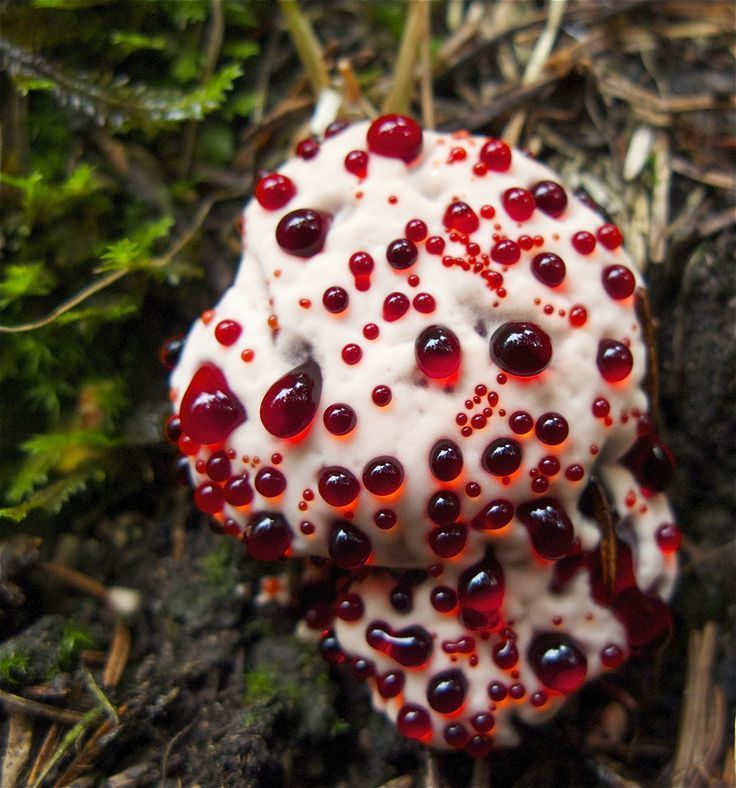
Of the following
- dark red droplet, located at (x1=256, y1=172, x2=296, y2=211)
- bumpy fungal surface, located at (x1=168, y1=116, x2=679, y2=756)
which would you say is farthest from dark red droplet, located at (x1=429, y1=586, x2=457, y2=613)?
dark red droplet, located at (x1=256, y1=172, x2=296, y2=211)

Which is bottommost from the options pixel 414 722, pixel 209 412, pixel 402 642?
pixel 414 722

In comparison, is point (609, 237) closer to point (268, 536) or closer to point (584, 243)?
point (584, 243)

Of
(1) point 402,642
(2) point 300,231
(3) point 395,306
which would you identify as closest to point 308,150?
(2) point 300,231

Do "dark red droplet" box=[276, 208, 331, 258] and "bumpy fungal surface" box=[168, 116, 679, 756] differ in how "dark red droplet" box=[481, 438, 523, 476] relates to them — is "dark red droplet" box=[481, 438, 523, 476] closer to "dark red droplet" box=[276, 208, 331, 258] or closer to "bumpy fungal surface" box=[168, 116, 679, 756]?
"bumpy fungal surface" box=[168, 116, 679, 756]

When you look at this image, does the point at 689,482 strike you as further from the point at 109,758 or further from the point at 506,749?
the point at 109,758

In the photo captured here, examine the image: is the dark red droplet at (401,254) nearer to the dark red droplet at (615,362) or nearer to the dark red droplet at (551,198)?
the dark red droplet at (551,198)

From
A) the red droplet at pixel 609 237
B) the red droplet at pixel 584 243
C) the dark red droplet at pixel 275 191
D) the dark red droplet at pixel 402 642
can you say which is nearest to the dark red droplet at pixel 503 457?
the dark red droplet at pixel 402 642

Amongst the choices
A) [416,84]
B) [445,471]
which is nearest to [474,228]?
[445,471]

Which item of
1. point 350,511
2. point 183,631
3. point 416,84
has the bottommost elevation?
point 183,631
